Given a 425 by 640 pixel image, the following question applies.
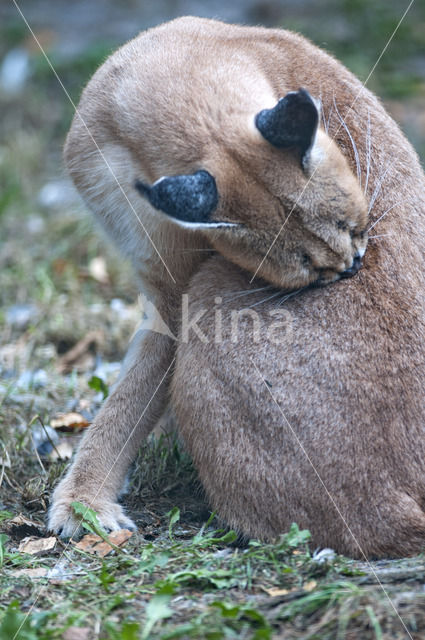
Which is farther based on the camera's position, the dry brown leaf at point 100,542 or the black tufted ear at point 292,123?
the dry brown leaf at point 100,542

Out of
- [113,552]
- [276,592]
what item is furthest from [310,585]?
[113,552]

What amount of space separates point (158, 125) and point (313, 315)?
4.52 ft

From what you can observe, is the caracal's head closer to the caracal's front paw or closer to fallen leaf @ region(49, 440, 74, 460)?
the caracal's front paw

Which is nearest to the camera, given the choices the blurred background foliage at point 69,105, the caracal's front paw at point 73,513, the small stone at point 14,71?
the caracal's front paw at point 73,513

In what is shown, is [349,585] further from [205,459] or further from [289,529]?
[205,459]

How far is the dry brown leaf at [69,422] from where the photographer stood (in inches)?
223

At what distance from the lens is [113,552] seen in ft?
13.7

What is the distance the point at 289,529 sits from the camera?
4.09 meters

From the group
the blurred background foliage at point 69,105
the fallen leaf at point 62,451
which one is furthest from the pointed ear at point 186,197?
the fallen leaf at point 62,451

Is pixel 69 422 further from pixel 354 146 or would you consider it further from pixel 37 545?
pixel 354 146

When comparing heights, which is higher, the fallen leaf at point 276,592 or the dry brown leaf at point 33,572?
the fallen leaf at point 276,592

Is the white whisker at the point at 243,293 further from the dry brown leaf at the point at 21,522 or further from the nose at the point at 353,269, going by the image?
the dry brown leaf at the point at 21,522

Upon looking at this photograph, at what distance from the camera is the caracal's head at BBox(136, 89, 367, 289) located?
13.4 feet

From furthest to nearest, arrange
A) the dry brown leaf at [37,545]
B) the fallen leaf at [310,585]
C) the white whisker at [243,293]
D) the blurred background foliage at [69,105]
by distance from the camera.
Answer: the blurred background foliage at [69,105], the white whisker at [243,293], the dry brown leaf at [37,545], the fallen leaf at [310,585]
